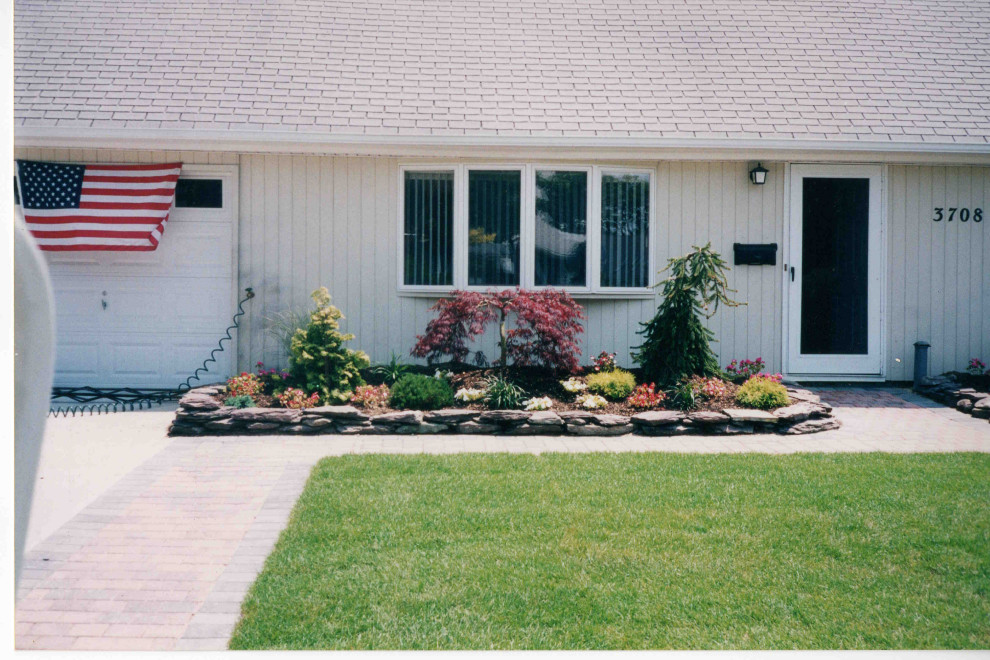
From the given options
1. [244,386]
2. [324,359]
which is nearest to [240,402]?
[244,386]

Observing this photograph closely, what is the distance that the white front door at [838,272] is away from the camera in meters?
9.33

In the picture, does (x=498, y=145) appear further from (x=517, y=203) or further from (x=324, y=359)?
(x=324, y=359)

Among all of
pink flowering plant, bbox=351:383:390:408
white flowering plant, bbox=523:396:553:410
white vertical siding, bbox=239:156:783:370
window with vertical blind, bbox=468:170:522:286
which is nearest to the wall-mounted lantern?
white vertical siding, bbox=239:156:783:370

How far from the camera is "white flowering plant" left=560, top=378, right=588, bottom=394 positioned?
302 inches

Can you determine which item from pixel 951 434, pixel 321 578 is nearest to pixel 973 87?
pixel 951 434

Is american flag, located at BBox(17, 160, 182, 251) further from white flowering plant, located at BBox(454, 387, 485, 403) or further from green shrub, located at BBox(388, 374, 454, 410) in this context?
white flowering plant, located at BBox(454, 387, 485, 403)

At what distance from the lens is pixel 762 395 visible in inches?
293

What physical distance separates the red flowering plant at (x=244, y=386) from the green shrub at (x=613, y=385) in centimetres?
305

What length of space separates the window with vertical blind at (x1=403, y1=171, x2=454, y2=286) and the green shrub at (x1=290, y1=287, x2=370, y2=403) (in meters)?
1.60

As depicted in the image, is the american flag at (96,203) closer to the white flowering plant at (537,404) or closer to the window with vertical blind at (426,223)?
the window with vertical blind at (426,223)

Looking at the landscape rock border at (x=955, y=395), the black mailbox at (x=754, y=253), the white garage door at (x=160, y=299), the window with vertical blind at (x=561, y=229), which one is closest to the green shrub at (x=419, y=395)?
the window with vertical blind at (x=561, y=229)

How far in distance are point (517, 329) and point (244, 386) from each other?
8.30 feet

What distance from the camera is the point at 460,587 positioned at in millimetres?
3775

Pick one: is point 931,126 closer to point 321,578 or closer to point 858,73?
point 858,73
